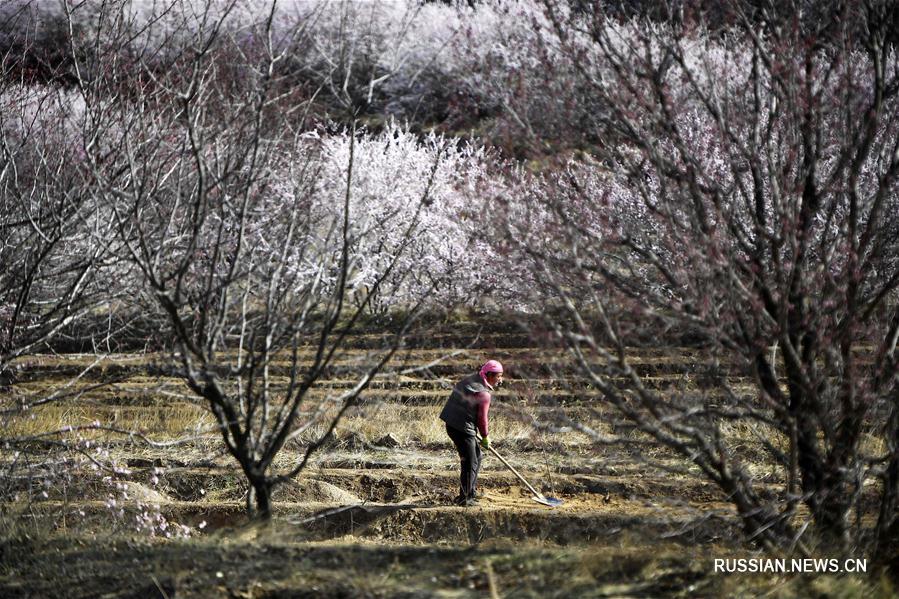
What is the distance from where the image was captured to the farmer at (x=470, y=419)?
9.02 meters

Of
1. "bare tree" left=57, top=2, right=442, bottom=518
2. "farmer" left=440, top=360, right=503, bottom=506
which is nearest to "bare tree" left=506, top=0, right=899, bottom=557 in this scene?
"bare tree" left=57, top=2, right=442, bottom=518

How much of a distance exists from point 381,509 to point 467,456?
0.97m

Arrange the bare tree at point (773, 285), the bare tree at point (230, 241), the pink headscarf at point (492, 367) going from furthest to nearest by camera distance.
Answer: the pink headscarf at point (492, 367)
the bare tree at point (230, 241)
the bare tree at point (773, 285)

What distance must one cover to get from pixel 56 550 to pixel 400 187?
1484 cm

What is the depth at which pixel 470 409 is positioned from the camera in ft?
30.0

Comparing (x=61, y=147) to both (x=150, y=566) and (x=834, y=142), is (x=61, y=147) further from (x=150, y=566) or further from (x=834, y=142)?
(x=834, y=142)

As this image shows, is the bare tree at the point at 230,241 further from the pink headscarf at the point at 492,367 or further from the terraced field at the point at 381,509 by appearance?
the pink headscarf at the point at 492,367

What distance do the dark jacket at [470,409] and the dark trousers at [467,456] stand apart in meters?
0.06

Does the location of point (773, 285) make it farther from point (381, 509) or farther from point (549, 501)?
point (381, 509)

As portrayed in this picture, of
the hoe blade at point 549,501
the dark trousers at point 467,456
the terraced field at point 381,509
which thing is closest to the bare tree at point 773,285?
the terraced field at point 381,509

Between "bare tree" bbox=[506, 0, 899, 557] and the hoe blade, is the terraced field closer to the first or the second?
the hoe blade

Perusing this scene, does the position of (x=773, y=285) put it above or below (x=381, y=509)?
above

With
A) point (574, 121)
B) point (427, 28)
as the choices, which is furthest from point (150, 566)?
point (427, 28)

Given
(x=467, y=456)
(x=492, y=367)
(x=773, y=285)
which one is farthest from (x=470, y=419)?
(x=773, y=285)
